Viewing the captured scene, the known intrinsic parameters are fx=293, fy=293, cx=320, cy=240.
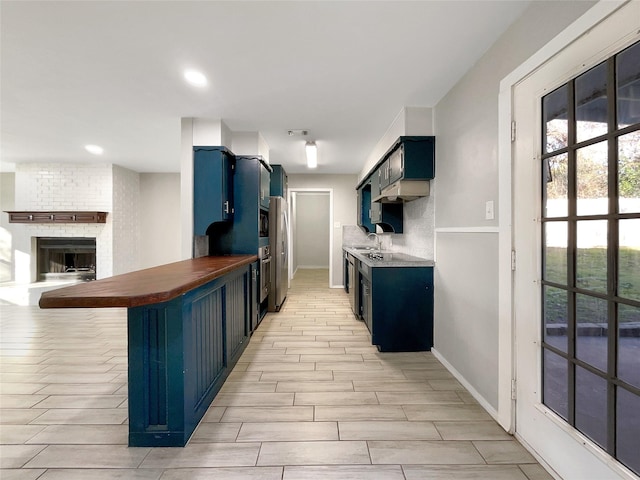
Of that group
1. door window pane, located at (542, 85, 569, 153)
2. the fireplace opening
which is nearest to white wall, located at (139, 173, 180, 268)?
the fireplace opening

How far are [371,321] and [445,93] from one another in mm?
2301

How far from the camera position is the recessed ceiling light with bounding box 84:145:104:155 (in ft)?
14.9

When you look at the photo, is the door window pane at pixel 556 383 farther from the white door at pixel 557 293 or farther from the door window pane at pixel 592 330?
the door window pane at pixel 592 330

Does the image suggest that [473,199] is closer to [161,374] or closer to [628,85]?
[628,85]

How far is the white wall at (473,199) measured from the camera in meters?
1.75

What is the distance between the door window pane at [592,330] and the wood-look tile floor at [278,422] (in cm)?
70

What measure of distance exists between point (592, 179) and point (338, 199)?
540cm

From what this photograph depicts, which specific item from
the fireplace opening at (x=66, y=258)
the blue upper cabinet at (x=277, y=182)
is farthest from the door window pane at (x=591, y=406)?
the fireplace opening at (x=66, y=258)

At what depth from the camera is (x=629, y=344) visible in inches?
43.9

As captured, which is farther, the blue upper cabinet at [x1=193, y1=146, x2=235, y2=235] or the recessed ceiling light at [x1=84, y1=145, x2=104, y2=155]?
the recessed ceiling light at [x1=84, y1=145, x2=104, y2=155]

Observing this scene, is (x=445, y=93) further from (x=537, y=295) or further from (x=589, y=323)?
(x=589, y=323)

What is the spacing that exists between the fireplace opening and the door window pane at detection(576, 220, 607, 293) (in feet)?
23.5

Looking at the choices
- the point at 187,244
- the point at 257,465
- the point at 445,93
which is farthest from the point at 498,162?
the point at 187,244

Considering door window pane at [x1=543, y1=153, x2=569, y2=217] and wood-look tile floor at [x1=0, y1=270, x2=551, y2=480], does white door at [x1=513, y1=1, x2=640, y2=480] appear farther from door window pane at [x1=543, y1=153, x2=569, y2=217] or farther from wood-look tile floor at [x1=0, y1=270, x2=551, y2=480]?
wood-look tile floor at [x1=0, y1=270, x2=551, y2=480]
